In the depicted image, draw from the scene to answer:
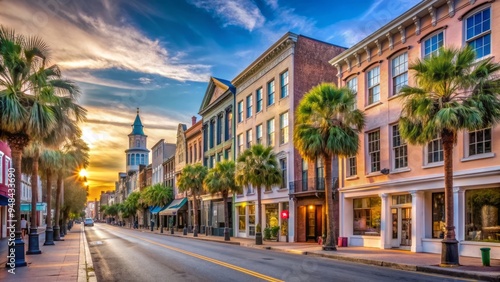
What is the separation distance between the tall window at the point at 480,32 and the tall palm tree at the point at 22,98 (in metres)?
17.3

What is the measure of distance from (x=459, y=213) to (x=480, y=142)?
3158mm

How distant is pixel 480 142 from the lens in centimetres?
1950

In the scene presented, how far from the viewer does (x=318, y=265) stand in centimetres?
1770

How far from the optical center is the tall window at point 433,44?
22047 millimetres

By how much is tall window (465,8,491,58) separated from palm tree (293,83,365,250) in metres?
6.61

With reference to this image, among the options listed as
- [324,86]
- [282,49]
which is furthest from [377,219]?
[282,49]

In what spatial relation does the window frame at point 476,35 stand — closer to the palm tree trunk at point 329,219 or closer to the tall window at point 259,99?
the palm tree trunk at point 329,219

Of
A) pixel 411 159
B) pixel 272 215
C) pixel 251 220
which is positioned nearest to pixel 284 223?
pixel 272 215

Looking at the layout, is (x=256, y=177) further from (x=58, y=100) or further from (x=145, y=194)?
(x=145, y=194)

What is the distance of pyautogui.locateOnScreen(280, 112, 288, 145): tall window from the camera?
A: 121 ft

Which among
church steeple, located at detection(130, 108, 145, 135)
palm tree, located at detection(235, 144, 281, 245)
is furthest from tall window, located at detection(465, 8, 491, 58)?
church steeple, located at detection(130, 108, 145, 135)

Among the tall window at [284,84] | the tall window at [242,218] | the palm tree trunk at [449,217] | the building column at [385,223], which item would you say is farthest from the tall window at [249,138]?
the palm tree trunk at [449,217]

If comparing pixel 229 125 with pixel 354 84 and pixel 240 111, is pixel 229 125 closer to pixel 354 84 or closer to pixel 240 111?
pixel 240 111

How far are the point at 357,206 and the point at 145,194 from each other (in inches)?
2134
